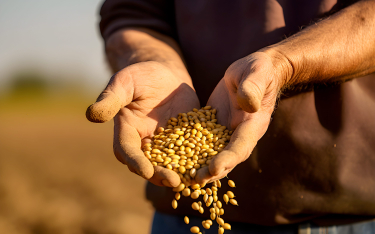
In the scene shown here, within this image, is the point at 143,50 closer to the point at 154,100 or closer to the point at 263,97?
the point at 154,100

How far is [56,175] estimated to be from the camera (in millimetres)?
6445

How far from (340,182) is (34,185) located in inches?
227

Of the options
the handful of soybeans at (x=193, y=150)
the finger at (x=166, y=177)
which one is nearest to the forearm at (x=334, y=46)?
the handful of soybeans at (x=193, y=150)

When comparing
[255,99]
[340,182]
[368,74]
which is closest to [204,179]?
[255,99]

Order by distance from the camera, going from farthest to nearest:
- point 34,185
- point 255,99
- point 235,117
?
point 34,185 → point 235,117 → point 255,99

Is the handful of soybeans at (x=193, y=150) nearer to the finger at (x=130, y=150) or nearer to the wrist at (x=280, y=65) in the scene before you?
the finger at (x=130, y=150)

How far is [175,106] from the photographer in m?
1.69

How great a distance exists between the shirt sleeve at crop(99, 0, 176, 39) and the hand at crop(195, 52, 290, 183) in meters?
0.86

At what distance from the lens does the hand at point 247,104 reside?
1.16 meters

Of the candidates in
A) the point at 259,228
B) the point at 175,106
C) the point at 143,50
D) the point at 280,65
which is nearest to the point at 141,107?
the point at 175,106

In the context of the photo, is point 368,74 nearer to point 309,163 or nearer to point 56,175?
point 309,163

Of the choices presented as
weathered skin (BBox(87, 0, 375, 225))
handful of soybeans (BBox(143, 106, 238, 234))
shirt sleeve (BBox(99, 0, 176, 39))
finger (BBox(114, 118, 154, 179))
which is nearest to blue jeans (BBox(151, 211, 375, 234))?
weathered skin (BBox(87, 0, 375, 225))

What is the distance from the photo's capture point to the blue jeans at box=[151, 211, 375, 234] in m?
1.57

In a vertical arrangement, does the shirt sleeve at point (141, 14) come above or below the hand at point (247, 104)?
above
